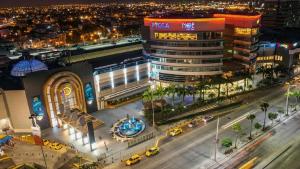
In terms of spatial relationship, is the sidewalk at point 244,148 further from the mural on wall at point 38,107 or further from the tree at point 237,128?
the mural on wall at point 38,107

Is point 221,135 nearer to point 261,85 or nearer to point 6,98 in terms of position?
point 261,85

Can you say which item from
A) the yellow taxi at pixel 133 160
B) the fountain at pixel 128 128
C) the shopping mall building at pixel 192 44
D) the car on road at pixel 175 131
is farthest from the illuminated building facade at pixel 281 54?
the yellow taxi at pixel 133 160

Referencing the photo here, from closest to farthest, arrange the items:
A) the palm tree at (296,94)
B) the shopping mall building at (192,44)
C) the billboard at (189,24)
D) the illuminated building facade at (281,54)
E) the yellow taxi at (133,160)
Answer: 1. the yellow taxi at (133,160)
2. the palm tree at (296,94)
3. the billboard at (189,24)
4. the shopping mall building at (192,44)
5. the illuminated building facade at (281,54)

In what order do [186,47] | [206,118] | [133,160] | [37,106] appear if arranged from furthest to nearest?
1. [186,47]
2. [206,118]
3. [37,106]
4. [133,160]

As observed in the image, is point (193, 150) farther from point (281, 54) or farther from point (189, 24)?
point (281, 54)

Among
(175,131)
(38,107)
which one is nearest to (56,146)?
(38,107)

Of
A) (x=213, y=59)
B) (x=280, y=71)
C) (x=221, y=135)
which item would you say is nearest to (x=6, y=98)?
(x=221, y=135)
